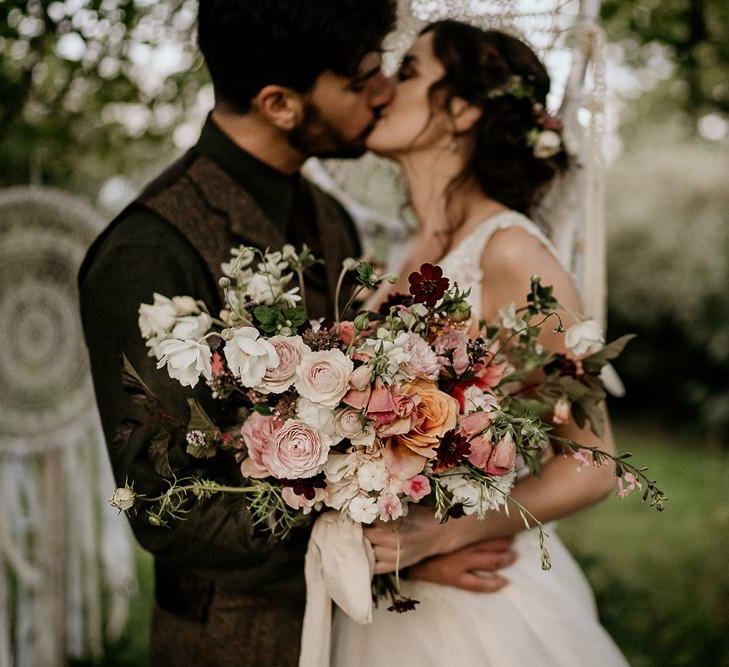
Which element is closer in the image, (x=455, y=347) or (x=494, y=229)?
(x=455, y=347)

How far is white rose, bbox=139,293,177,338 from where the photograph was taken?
5.80 feet

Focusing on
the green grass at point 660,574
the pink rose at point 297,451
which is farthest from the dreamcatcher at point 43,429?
the pink rose at point 297,451

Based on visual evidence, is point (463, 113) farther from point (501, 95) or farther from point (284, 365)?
point (284, 365)

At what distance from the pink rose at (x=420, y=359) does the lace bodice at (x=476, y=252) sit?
70 centimetres

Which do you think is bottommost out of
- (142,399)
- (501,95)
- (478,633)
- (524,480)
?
(478,633)

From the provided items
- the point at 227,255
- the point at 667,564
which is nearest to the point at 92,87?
the point at 227,255

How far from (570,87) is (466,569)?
1.39 metres

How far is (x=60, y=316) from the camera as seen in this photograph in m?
3.41

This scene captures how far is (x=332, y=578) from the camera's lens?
70.2 inches

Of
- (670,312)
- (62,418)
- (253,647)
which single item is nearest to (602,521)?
(670,312)

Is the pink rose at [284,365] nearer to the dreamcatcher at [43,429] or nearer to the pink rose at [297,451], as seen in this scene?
the pink rose at [297,451]

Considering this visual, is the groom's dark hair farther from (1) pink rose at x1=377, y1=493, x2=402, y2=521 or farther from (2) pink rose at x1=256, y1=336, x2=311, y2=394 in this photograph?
(1) pink rose at x1=377, y1=493, x2=402, y2=521

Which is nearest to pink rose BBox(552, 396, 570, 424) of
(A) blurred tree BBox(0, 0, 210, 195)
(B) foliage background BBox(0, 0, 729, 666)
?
(B) foliage background BBox(0, 0, 729, 666)

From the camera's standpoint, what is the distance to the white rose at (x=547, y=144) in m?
2.38
